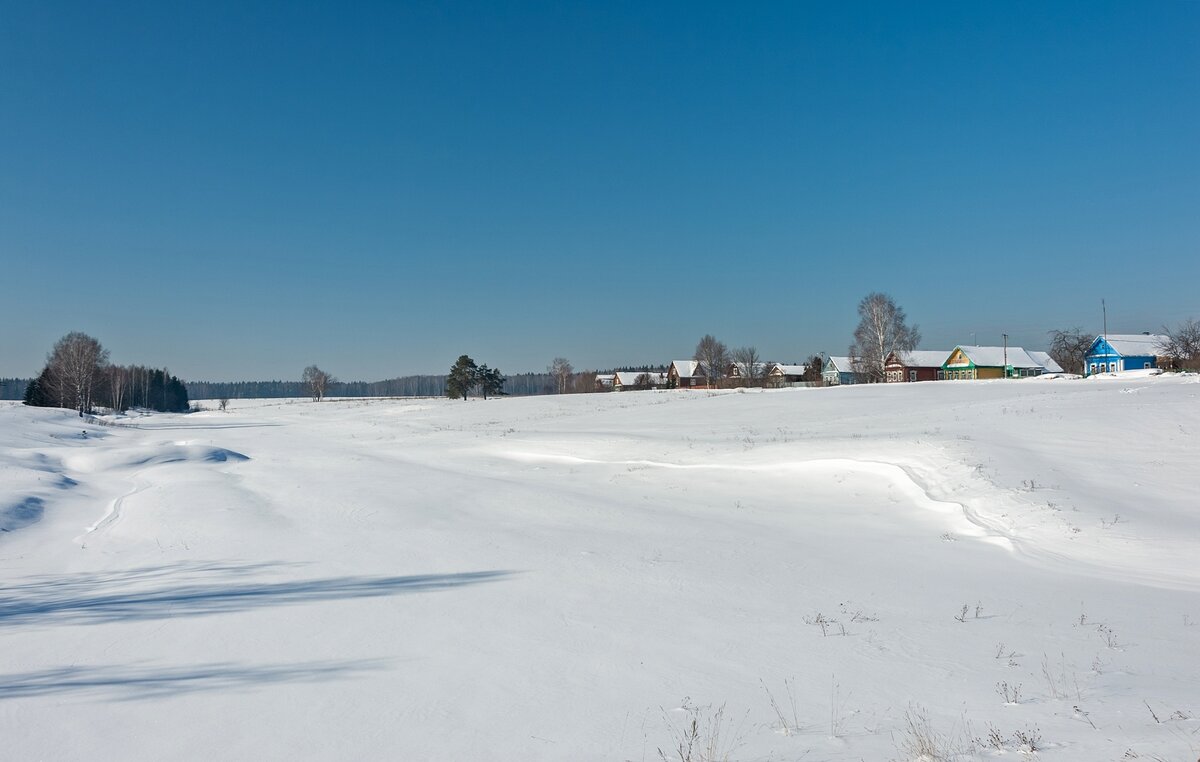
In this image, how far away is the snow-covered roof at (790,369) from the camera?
117375mm

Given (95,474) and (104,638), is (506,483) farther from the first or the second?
(95,474)

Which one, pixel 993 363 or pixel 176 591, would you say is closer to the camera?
pixel 176 591

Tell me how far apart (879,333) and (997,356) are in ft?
75.6

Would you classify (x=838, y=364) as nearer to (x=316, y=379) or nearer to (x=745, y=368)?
(x=745, y=368)

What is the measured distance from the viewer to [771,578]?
33.5ft

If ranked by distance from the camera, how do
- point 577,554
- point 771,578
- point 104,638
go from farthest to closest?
point 577,554
point 771,578
point 104,638

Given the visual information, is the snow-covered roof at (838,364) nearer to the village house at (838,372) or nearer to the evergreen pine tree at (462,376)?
the village house at (838,372)

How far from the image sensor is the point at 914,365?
3597 inches

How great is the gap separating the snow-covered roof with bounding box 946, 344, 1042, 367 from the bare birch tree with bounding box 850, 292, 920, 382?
14.0 m

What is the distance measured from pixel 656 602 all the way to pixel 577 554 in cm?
313

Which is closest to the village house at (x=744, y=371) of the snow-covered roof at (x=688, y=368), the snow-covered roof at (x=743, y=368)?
the snow-covered roof at (x=743, y=368)

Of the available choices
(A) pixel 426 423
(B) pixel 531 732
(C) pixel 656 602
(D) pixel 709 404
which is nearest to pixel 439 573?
(C) pixel 656 602

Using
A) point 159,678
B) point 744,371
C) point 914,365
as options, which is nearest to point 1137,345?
point 914,365

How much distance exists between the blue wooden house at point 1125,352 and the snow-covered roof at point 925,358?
17780 mm
